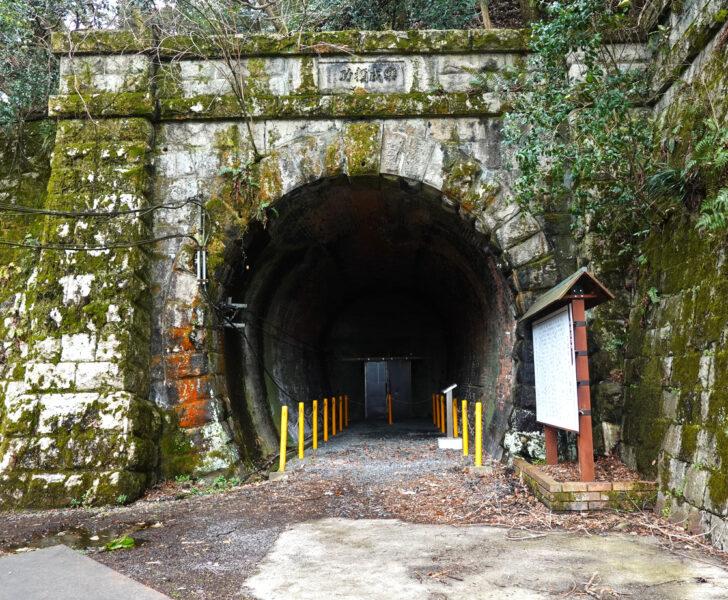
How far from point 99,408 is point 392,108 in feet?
17.3

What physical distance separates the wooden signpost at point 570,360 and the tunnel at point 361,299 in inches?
71.1

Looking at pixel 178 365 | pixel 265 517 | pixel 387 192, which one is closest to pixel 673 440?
pixel 265 517

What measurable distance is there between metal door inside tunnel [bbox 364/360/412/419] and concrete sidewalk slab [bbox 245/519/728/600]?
12.3 meters

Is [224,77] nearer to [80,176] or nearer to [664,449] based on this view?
[80,176]

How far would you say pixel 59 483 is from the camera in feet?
19.9

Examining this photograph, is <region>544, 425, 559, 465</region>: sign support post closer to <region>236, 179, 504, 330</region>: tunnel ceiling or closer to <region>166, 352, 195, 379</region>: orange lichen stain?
<region>236, 179, 504, 330</region>: tunnel ceiling

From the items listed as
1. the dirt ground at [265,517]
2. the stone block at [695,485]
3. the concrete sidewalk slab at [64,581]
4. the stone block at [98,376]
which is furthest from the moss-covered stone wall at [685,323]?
the stone block at [98,376]

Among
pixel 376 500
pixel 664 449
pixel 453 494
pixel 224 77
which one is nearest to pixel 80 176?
pixel 224 77

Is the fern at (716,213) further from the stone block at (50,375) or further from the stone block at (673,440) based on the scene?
the stone block at (50,375)

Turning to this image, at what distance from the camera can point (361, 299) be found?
1700cm

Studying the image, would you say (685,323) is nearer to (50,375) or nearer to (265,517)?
(265,517)

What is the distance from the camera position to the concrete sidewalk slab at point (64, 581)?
188 cm

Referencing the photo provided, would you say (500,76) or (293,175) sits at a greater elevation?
(500,76)

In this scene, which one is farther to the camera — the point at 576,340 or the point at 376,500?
the point at 376,500
